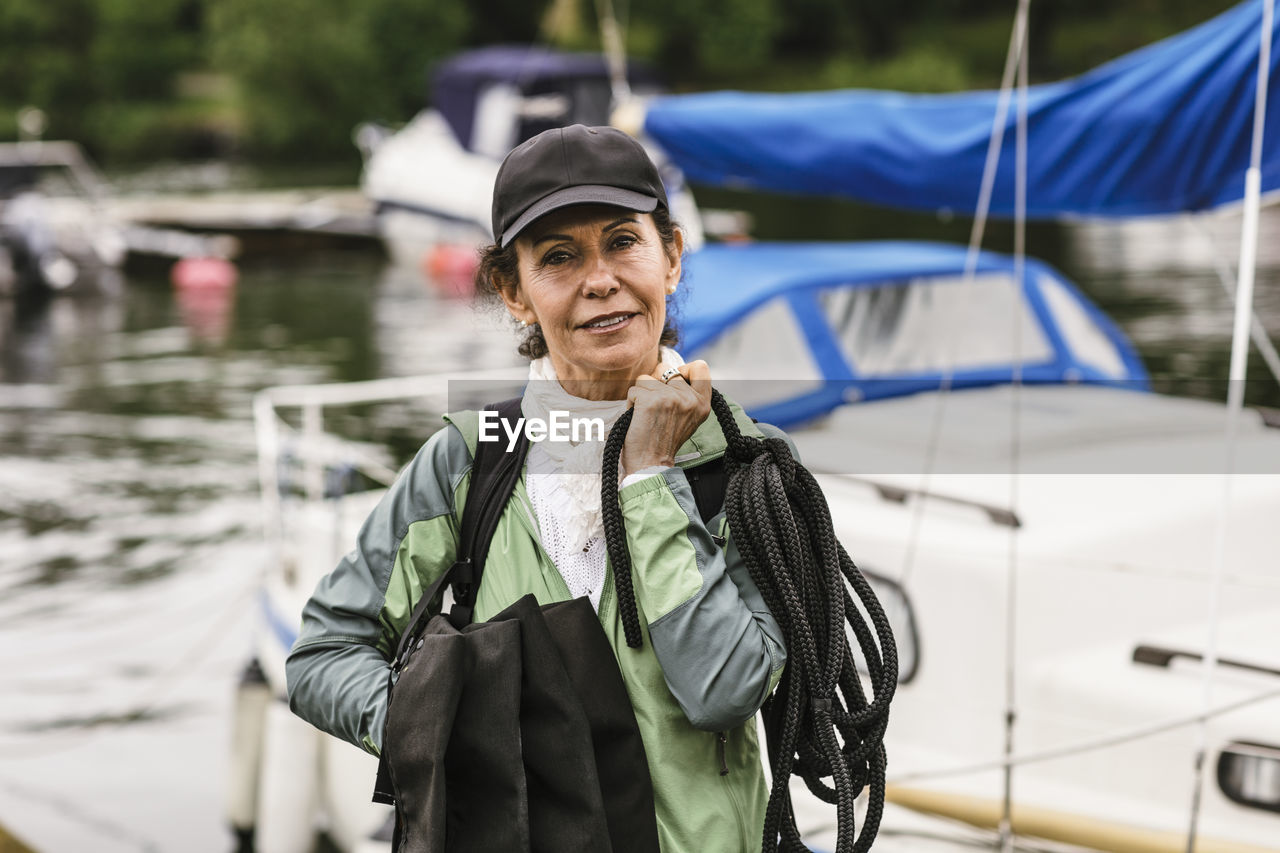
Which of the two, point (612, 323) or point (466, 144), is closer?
point (612, 323)

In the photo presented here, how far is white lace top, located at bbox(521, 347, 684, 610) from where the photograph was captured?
1.90m

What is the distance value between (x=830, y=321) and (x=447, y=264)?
788 inches

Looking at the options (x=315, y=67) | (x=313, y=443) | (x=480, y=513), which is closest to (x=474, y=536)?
(x=480, y=513)

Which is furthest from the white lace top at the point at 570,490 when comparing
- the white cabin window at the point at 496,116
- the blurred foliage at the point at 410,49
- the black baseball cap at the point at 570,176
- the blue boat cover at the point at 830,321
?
the blurred foliage at the point at 410,49

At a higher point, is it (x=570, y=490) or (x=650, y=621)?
(x=570, y=490)

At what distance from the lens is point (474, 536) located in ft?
6.29

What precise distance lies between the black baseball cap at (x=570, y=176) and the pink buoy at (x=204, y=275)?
24.3 metres

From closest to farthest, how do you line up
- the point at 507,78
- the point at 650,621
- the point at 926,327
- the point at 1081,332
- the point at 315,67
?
the point at 650,621 < the point at 926,327 < the point at 1081,332 < the point at 507,78 < the point at 315,67

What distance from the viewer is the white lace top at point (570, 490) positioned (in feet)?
6.24

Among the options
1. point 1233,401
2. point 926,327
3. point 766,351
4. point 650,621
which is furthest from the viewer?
point 926,327

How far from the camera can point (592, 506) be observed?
190 centimetres

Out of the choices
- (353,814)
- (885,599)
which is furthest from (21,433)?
(885,599)

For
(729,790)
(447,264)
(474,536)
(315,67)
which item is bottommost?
(729,790)

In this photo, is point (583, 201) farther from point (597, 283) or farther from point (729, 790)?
point (729, 790)
